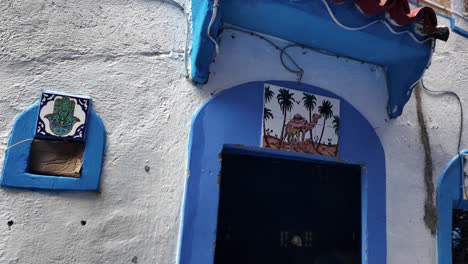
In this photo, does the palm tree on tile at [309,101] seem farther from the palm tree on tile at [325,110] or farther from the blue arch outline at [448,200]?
the blue arch outline at [448,200]

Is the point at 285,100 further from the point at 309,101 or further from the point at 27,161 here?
the point at 27,161

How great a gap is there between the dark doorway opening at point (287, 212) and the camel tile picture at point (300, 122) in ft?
0.84

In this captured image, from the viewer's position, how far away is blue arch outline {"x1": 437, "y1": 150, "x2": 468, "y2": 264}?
3064mm

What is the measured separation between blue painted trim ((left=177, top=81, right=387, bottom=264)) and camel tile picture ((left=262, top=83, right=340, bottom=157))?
1.7 inches

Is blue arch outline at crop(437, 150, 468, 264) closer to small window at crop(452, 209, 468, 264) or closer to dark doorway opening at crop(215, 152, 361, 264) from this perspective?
small window at crop(452, 209, 468, 264)

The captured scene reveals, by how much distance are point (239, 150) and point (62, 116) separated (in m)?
1.11

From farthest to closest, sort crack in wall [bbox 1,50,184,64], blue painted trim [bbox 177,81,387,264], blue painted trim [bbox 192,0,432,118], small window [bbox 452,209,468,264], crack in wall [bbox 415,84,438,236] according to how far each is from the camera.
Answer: small window [bbox 452,209,468,264], crack in wall [bbox 415,84,438,236], blue painted trim [bbox 192,0,432,118], blue painted trim [bbox 177,81,387,264], crack in wall [bbox 1,50,184,64]

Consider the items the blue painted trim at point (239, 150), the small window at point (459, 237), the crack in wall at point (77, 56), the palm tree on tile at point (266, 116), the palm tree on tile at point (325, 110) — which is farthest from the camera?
the small window at point (459, 237)

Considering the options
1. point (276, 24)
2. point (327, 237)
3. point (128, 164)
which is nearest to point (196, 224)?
point (128, 164)

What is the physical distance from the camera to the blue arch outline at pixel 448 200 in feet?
10.1

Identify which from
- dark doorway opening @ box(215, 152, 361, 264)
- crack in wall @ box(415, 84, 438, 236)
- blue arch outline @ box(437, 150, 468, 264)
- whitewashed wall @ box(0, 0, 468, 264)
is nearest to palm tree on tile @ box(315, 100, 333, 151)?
whitewashed wall @ box(0, 0, 468, 264)

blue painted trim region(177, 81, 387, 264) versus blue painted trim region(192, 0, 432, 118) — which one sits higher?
blue painted trim region(192, 0, 432, 118)

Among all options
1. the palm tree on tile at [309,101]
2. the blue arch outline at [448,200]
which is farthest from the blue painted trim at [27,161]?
the blue arch outline at [448,200]

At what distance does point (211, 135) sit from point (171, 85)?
0.41m
